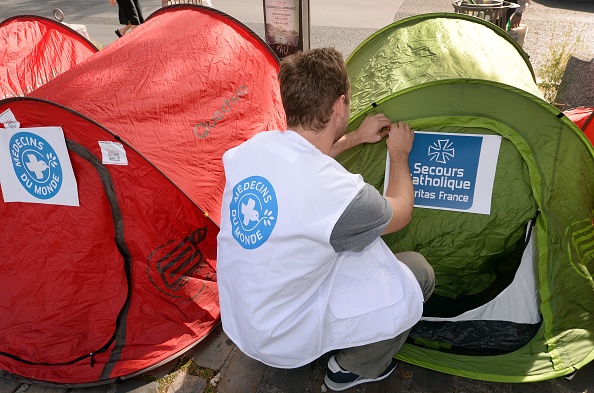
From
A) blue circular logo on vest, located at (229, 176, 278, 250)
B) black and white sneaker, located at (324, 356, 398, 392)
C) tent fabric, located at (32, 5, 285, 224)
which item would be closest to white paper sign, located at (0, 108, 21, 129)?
tent fabric, located at (32, 5, 285, 224)

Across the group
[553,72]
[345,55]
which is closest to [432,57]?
[553,72]

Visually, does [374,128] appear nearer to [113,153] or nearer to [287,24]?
[113,153]

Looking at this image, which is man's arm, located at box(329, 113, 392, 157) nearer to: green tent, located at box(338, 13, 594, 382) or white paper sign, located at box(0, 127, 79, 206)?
green tent, located at box(338, 13, 594, 382)

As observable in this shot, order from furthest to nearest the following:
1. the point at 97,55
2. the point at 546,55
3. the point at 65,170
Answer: the point at 546,55 < the point at 97,55 < the point at 65,170

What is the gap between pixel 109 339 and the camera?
7.39 feet

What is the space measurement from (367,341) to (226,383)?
0.79 metres

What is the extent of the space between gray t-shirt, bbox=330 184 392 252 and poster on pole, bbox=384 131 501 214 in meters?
0.57

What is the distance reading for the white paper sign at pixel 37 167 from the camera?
2123 mm

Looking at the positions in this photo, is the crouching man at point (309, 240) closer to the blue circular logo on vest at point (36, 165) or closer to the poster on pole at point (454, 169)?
the poster on pole at point (454, 169)

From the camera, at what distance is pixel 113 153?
212cm

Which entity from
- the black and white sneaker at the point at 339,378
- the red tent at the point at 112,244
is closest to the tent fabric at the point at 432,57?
the red tent at the point at 112,244

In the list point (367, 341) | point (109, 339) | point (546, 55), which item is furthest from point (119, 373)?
point (546, 55)

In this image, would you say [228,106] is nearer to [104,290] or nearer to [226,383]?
[104,290]

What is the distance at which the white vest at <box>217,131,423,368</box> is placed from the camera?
4.93 ft
